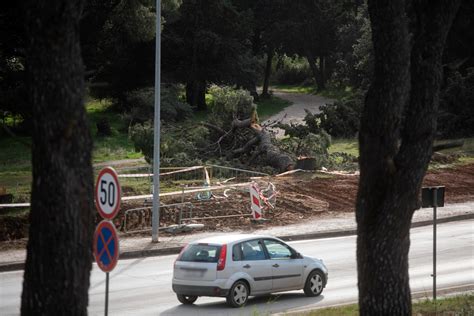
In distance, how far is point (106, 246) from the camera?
38.3ft

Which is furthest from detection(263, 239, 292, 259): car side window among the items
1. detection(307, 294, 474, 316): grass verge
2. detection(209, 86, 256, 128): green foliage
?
detection(209, 86, 256, 128): green foliage

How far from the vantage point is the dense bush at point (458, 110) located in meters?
48.2

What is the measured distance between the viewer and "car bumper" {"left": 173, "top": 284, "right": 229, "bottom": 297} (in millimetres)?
17703

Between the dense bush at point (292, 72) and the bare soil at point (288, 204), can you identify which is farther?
the dense bush at point (292, 72)

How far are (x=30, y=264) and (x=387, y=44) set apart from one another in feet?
18.7

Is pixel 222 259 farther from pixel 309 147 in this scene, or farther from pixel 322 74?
pixel 322 74

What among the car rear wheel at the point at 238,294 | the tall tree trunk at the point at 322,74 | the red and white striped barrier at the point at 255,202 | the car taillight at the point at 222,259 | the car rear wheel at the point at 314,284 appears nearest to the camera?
the car taillight at the point at 222,259

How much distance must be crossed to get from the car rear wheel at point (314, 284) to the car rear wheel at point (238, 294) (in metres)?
1.65

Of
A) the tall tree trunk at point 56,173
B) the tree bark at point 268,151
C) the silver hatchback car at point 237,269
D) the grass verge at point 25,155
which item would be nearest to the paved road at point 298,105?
the grass verge at point 25,155

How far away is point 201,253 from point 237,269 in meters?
0.79

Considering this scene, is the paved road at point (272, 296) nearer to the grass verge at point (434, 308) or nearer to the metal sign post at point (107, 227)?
the grass verge at point (434, 308)

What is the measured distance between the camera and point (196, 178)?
33562mm

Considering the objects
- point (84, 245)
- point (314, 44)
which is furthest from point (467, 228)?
point (314, 44)

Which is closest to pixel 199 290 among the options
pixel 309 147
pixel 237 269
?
pixel 237 269
